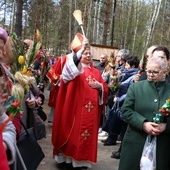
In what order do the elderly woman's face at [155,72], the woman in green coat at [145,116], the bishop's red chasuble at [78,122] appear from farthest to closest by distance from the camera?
the bishop's red chasuble at [78,122]
the elderly woman's face at [155,72]
the woman in green coat at [145,116]

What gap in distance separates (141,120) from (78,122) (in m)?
1.77

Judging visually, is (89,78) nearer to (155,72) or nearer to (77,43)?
(77,43)

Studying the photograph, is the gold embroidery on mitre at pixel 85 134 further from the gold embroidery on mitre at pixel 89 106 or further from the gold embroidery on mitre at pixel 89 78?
the gold embroidery on mitre at pixel 89 78

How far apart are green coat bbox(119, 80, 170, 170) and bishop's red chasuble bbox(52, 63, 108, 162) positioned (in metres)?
1.49

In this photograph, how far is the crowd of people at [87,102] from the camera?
2.52 metres

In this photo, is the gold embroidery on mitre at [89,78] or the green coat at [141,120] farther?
the gold embroidery on mitre at [89,78]

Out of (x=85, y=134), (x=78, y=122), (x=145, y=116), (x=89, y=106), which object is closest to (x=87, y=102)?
(x=89, y=106)

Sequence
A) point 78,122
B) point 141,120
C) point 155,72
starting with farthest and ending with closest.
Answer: point 78,122 < point 155,72 < point 141,120

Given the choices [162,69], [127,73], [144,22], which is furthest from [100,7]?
[162,69]

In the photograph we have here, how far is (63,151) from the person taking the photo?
4578 mm

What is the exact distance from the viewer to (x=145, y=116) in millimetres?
2945

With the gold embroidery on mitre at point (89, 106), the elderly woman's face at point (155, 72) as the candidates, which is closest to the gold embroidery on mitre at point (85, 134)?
the gold embroidery on mitre at point (89, 106)

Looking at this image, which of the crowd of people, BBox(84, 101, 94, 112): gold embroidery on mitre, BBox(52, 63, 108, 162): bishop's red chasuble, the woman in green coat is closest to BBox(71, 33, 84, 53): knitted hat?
the crowd of people

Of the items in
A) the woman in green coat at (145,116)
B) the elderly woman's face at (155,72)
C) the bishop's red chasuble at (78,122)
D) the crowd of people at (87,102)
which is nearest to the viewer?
the crowd of people at (87,102)
